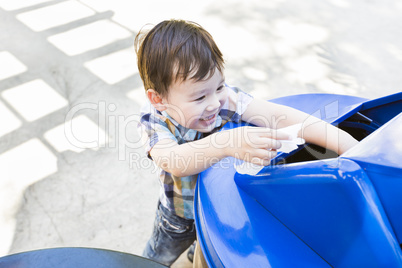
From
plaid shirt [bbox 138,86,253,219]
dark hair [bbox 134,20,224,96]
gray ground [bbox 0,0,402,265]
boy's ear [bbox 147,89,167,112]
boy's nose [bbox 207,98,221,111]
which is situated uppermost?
dark hair [bbox 134,20,224,96]

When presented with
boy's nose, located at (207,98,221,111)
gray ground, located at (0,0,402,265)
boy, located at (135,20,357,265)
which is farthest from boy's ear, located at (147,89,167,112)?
gray ground, located at (0,0,402,265)

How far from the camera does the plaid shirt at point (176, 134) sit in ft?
3.01

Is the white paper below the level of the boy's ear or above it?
above

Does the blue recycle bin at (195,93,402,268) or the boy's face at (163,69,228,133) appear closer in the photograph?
the blue recycle bin at (195,93,402,268)

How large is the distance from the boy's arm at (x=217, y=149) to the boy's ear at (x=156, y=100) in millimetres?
85

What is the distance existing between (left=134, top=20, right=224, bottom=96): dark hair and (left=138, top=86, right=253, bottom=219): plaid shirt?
86 millimetres

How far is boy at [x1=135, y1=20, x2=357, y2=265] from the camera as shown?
795mm

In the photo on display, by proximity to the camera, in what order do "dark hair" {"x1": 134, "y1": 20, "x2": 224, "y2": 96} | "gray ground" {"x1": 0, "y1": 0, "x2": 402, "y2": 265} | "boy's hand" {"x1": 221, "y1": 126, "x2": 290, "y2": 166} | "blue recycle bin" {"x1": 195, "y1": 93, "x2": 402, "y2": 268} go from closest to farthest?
"blue recycle bin" {"x1": 195, "y1": 93, "x2": 402, "y2": 268} < "boy's hand" {"x1": 221, "y1": 126, "x2": 290, "y2": 166} < "dark hair" {"x1": 134, "y1": 20, "x2": 224, "y2": 96} < "gray ground" {"x1": 0, "y1": 0, "x2": 402, "y2": 265}

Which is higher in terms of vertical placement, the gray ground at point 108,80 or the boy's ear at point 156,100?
the boy's ear at point 156,100


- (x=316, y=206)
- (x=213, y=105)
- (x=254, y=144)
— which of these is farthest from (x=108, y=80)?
(x=316, y=206)

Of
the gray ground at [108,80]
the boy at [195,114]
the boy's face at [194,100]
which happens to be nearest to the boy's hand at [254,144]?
the boy at [195,114]

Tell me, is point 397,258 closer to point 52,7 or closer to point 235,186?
point 235,186

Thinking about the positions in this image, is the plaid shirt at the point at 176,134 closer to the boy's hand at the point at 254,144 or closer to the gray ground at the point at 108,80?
the boy's hand at the point at 254,144

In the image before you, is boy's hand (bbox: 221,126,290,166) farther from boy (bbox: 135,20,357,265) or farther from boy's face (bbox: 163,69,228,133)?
boy's face (bbox: 163,69,228,133)
